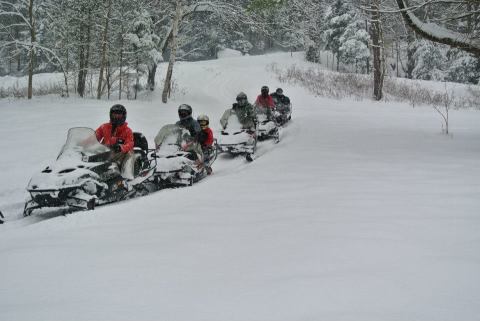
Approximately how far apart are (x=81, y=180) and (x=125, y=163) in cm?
146

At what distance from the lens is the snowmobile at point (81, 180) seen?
596cm

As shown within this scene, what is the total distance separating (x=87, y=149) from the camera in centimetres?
682

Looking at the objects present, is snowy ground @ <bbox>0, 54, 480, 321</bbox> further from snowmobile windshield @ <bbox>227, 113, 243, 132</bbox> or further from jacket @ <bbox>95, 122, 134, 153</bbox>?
snowmobile windshield @ <bbox>227, 113, 243, 132</bbox>

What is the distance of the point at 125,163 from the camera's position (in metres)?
7.56

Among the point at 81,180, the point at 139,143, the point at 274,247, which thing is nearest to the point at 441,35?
the point at 139,143

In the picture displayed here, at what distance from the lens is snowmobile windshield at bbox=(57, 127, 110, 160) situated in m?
6.67

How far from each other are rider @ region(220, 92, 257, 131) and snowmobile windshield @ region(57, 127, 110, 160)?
201 inches

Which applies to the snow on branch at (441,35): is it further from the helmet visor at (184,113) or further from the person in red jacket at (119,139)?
the person in red jacket at (119,139)

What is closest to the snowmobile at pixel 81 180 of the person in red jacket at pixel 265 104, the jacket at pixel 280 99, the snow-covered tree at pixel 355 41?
the person in red jacket at pixel 265 104

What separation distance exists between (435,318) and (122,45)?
21955 millimetres

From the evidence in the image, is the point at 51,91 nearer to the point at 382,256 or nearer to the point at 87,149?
the point at 87,149

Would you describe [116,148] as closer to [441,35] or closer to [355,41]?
[441,35]

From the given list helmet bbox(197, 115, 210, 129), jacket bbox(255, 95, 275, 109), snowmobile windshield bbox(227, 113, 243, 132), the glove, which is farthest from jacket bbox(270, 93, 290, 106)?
the glove

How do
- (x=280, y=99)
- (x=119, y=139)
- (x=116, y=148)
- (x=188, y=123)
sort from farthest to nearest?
(x=280, y=99)
(x=188, y=123)
(x=119, y=139)
(x=116, y=148)
